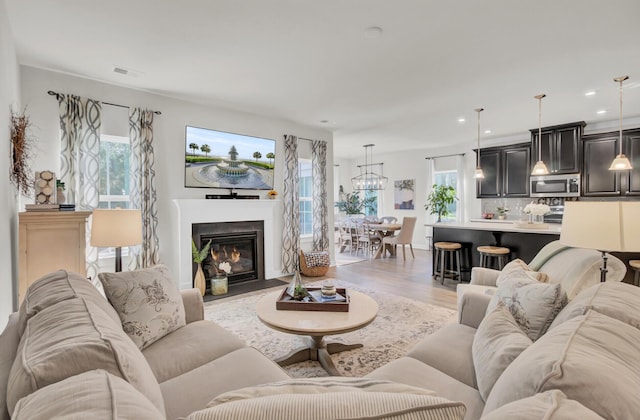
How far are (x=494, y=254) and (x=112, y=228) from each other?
450 cm

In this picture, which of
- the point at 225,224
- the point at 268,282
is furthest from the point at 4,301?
the point at 268,282

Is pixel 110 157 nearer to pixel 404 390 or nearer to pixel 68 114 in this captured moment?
pixel 68 114

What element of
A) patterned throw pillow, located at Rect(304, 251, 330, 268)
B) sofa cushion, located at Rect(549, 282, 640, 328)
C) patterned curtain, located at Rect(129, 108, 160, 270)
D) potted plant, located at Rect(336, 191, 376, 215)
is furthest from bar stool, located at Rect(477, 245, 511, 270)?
potted plant, located at Rect(336, 191, 376, 215)

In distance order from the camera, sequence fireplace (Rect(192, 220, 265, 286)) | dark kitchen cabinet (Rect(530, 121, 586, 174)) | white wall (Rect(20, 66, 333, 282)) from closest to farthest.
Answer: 1. white wall (Rect(20, 66, 333, 282))
2. fireplace (Rect(192, 220, 265, 286))
3. dark kitchen cabinet (Rect(530, 121, 586, 174))

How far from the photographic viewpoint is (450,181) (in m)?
8.36

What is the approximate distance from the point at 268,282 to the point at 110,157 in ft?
9.13

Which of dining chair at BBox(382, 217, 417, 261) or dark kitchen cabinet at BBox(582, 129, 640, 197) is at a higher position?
dark kitchen cabinet at BBox(582, 129, 640, 197)

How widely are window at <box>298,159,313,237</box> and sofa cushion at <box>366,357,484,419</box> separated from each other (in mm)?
4711

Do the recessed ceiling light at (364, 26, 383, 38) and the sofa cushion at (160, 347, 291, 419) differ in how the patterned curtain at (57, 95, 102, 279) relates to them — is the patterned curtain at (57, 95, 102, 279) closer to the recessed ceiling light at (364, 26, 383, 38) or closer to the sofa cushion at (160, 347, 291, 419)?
the sofa cushion at (160, 347, 291, 419)

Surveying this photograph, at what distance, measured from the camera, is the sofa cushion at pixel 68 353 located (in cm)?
76

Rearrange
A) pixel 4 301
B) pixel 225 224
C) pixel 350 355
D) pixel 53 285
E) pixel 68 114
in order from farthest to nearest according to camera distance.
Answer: pixel 225 224 → pixel 68 114 → pixel 350 355 → pixel 4 301 → pixel 53 285

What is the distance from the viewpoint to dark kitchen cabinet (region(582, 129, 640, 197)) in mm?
5285

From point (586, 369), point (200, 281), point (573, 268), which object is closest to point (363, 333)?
point (573, 268)

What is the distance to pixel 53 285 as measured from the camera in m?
1.37
